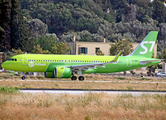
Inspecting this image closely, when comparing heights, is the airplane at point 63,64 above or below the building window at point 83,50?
below

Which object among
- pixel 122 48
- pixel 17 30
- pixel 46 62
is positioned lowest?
pixel 46 62

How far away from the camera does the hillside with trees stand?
132 m

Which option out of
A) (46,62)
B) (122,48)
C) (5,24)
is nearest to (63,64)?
(46,62)

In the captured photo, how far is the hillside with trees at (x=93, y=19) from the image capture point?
434 ft

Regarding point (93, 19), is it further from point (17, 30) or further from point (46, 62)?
point (46, 62)

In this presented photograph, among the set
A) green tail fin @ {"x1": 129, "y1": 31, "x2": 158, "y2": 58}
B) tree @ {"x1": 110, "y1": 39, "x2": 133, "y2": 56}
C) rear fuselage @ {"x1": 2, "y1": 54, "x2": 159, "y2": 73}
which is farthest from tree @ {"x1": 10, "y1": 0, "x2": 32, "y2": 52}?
green tail fin @ {"x1": 129, "y1": 31, "x2": 158, "y2": 58}

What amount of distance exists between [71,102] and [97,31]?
12638 cm

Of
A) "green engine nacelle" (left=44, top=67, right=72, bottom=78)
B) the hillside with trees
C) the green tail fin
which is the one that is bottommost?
"green engine nacelle" (left=44, top=67, right=72, bottom=78)

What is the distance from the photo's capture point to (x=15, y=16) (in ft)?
257

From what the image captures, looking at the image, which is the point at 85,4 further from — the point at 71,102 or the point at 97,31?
the point at 71,102

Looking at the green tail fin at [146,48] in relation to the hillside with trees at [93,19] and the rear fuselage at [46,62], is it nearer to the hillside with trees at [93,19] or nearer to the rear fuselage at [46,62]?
the rear fuselage at [46,62]

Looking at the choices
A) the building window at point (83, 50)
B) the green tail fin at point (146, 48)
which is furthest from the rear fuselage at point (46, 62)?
the building window at point (83, 50)

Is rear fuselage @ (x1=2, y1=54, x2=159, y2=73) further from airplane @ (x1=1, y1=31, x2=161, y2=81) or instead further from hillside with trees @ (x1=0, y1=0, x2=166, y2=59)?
hillside with trees @ (x1=0, y1=0, x2=166, y2=59)

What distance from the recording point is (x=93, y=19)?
150375mm
